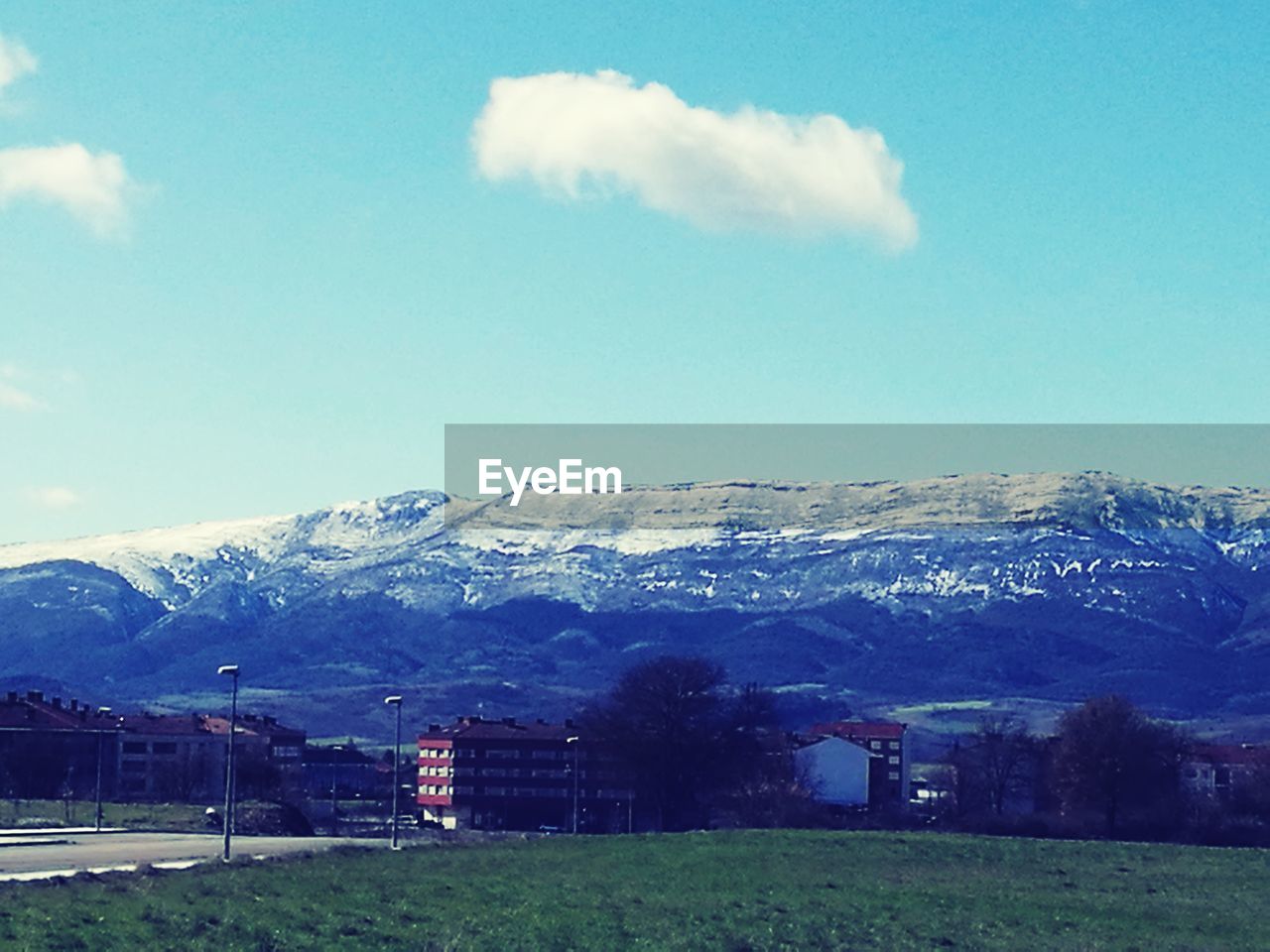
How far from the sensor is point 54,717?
148125mm

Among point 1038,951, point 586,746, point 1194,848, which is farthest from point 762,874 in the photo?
point 586,746

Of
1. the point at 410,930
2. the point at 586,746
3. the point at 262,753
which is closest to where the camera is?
the point at 410,930

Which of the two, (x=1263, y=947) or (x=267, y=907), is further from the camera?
(x=1263, y=947)

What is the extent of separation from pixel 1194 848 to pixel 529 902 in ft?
151

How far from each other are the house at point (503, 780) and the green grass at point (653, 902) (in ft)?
278

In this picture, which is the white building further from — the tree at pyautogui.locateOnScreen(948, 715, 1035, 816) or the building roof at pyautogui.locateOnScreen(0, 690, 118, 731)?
the building roof at pyautogui.locateOnScreen(0, 690, 118, 731)

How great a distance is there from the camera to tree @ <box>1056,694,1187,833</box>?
106 meters

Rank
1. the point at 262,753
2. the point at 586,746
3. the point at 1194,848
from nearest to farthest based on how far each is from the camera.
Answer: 1. the point at 1194,848
2. the point at 586,746
3. the point at 262,753

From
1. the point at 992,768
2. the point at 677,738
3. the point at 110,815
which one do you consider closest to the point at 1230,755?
the point at 992,768

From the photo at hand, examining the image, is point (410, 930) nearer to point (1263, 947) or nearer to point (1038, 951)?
point (1038, 951)

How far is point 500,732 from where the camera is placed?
16562 centimetres

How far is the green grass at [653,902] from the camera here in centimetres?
3362

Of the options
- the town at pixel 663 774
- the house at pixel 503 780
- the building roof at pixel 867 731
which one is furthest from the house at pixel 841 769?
the house at pixel 503 780

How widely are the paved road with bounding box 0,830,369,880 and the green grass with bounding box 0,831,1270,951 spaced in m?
3.91
